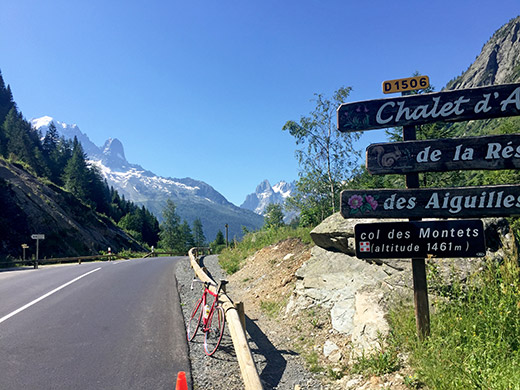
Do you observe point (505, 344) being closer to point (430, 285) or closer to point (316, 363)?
point (430, 285)

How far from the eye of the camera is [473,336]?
378cm

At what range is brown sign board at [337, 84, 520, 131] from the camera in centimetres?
476

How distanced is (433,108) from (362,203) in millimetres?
1826

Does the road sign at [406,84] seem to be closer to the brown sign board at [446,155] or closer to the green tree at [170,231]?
the brown sign board at [446,155]

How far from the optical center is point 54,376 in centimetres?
445

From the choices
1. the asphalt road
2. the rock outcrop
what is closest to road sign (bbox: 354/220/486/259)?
the rock outcrop

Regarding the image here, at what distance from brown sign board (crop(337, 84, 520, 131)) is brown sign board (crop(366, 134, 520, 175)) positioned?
37 cm

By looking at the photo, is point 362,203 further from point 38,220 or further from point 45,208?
point 45,208

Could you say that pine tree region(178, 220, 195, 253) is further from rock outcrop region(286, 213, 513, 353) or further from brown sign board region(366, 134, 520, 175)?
brown sign board region(366, 134, 520, 175)

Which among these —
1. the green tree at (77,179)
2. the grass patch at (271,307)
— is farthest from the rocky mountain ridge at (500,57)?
the grass patch at (271,307)

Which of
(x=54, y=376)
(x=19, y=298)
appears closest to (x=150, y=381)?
(x=54, y=376)

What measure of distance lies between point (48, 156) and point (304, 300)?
111 m

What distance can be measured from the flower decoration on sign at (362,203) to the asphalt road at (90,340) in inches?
140

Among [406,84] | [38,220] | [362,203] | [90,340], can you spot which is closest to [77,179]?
[38,220]
